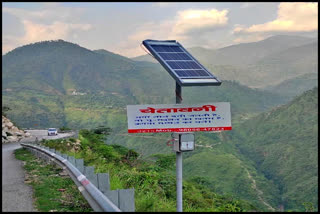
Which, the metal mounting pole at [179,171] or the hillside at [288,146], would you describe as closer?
the metal mounting pole at [179,171]

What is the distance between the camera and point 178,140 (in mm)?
9109

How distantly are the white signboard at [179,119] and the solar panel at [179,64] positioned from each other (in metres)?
0.68

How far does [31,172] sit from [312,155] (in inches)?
4983

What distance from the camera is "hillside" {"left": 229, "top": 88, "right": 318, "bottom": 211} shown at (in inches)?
4147

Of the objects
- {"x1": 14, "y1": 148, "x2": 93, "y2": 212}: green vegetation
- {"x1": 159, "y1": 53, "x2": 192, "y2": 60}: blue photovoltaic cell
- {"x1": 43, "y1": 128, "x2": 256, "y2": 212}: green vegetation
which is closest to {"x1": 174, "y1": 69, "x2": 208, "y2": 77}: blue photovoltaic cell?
{"x1": 159, "y1": 53, "x2": 192, "y2": 60}: blue photovoltaic cell

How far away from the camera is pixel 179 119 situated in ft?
30.3

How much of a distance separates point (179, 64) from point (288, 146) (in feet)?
447

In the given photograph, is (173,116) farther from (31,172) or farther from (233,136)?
(233,136)

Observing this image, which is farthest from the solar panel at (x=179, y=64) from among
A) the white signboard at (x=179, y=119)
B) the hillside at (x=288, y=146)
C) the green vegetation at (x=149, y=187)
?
the hillside at (x=288, y=146)

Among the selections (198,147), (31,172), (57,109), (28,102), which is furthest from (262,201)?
(28,102)

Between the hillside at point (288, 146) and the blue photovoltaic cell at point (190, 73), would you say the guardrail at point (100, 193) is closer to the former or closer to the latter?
the blue photovoltaic cell at point (190, 73)

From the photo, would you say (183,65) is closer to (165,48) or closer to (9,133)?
(165,48)

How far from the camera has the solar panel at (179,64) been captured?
932cm

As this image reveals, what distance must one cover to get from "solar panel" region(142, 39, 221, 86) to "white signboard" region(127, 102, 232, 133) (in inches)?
26.7
